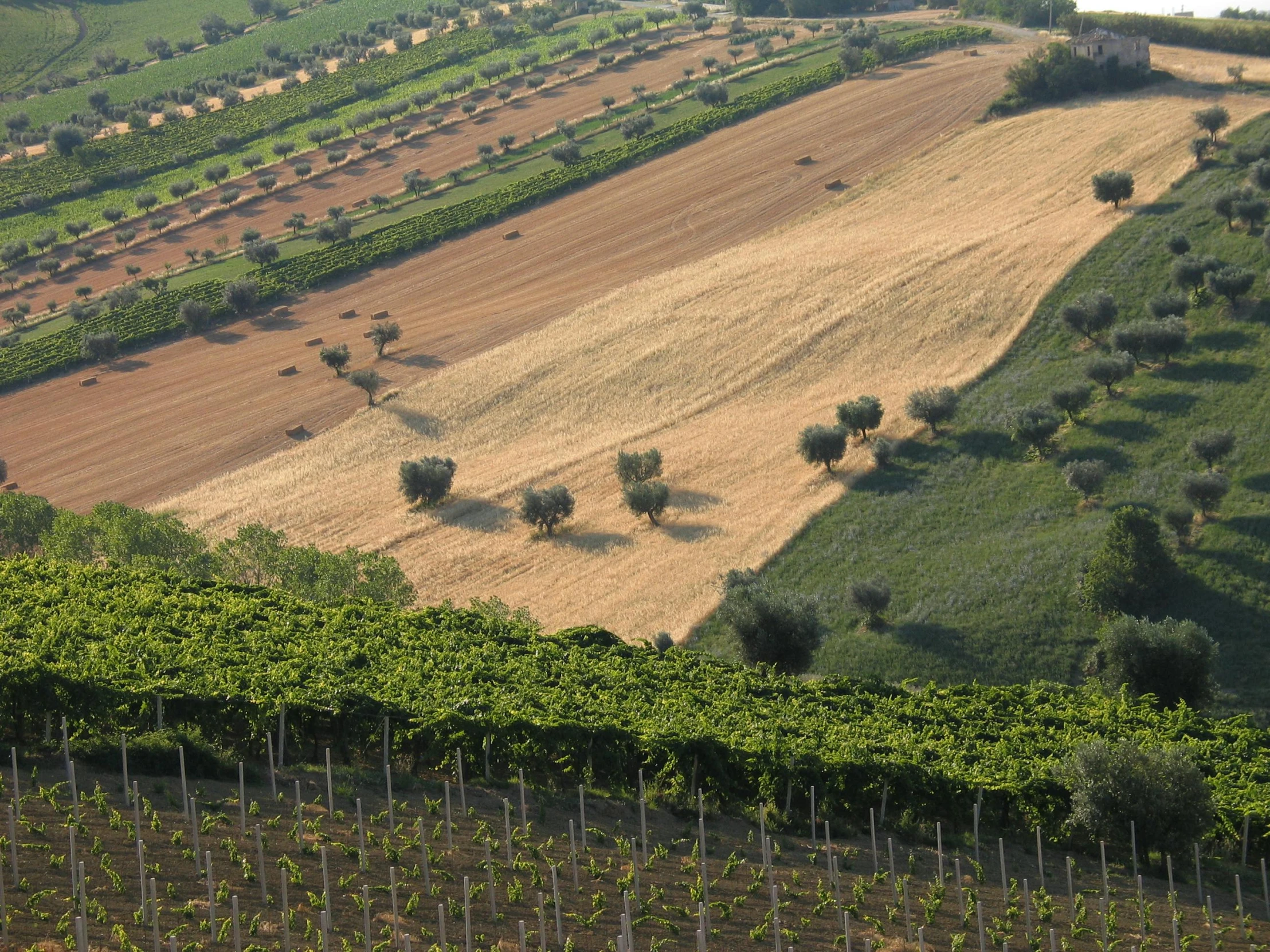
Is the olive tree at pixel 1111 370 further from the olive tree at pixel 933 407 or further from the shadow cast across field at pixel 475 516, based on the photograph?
the shadow cast across field at pixel 475 516

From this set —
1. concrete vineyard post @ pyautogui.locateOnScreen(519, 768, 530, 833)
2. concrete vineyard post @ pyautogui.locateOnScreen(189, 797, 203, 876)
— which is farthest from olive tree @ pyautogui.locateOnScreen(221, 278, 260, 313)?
concrete vineyard post @ pyautogui.locateOnScreen(189, 797, 203, 876)

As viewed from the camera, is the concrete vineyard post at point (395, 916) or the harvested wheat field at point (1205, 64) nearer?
the concrete vineyard post at point (395, 916)

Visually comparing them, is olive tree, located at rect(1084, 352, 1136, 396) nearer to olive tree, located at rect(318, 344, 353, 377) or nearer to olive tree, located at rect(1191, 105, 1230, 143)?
olive tree, located at rect(1191, 105, 1230, 143)

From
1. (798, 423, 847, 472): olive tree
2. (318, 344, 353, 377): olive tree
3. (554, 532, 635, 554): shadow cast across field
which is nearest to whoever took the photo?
(554, 532, 635, 554): shadow cast across field

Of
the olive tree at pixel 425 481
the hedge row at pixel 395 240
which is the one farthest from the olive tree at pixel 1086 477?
the hedge row at pixel 395 240

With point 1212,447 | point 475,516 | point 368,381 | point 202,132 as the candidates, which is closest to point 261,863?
point 475,516

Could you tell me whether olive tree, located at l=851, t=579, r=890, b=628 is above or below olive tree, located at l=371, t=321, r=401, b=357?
below

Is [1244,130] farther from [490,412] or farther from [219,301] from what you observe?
[219,301]
